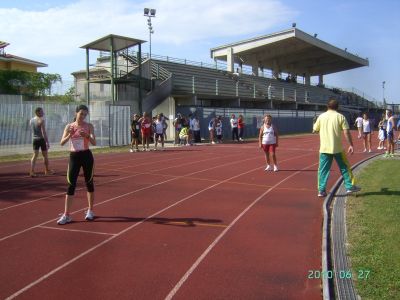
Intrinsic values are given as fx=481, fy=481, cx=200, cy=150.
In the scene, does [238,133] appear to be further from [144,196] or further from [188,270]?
[188,270]

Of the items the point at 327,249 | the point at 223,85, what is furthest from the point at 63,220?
the point at 223,85

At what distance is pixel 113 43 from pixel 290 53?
3327cm

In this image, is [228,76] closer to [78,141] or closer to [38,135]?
[38,135]

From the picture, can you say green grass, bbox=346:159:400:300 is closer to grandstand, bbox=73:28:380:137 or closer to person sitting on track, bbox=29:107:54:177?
person sitting on track, bbox=29:107:54:177

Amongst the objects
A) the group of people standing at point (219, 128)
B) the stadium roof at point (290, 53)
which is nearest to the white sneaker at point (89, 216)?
the group of people standing at point (219, 128)

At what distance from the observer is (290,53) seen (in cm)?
5669

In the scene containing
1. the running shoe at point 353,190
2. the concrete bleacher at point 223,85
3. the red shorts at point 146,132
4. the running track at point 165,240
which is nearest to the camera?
the running track at point 165,240

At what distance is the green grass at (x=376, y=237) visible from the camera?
184 inches

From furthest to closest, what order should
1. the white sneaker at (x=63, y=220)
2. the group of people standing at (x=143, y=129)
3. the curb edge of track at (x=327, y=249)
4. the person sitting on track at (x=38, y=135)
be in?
the group of people standing at (x=143, y=129) < the person sitting on track at (x=38, y=135) < the white sneaker at (x=63, y=220) < the curb edge of track at (x=327, y=249)

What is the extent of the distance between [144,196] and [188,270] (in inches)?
178

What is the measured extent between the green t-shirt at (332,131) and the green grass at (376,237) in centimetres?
101

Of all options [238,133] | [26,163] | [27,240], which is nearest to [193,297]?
[27,240]

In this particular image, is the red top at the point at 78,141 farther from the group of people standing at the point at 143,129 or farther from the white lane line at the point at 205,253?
the group of people standing at the point at 143,129

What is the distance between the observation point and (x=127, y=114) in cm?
2628
